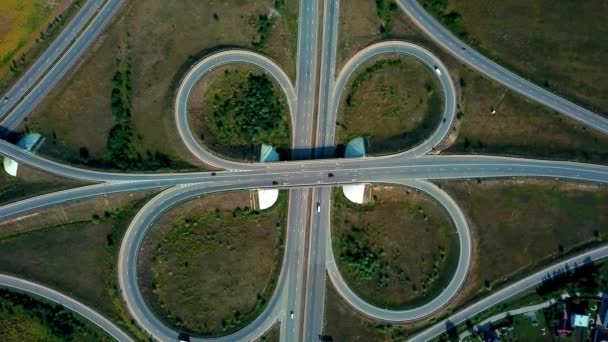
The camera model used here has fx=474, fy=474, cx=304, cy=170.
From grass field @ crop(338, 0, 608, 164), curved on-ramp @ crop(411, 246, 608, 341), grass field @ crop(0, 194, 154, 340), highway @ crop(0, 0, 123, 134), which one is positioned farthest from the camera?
highway @ crop(0, 0, 123, 134)

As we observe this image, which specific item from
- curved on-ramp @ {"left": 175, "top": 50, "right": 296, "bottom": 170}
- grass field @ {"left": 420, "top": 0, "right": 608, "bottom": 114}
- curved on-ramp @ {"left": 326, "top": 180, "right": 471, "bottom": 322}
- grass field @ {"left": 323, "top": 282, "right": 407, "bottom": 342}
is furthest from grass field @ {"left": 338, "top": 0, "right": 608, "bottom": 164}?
grass field @ {"left": 323, "top": 282, "right": 407, "bottom": 342}

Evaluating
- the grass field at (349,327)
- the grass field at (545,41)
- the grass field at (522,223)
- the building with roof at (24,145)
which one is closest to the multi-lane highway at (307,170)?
the building with roof at (24,145)

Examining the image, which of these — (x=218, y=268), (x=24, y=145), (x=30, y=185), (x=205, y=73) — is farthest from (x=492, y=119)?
(x=24, y=145)

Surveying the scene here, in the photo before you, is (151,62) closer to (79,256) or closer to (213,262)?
(79,256)

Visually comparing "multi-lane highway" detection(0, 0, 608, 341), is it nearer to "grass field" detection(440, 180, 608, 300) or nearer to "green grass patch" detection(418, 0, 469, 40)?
"green grass patch" detection(418, 0, 469, 40)

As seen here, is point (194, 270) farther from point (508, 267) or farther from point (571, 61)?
point (571, 61)
